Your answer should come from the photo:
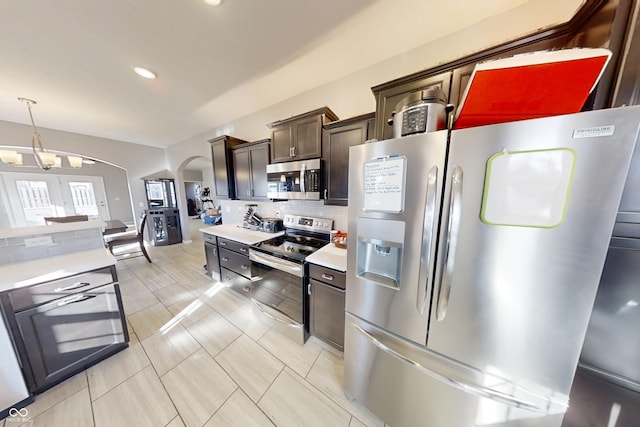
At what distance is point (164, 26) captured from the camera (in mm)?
1405

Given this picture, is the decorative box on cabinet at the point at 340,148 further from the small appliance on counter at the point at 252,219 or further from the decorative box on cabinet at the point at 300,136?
the small appliance on counter at the point at 252,219

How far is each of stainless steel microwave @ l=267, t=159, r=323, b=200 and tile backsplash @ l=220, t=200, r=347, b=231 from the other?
0.36m

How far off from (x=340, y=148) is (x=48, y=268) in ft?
8.43

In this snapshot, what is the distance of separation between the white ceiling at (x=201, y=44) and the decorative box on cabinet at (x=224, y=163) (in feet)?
1.72

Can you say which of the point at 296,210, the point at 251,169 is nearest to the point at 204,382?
the point at 296,210

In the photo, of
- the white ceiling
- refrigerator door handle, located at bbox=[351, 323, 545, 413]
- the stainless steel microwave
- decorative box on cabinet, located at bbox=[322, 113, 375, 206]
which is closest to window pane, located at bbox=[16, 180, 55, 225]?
the white ceiling

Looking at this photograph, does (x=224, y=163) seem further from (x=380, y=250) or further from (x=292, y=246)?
(x=380, y=250)

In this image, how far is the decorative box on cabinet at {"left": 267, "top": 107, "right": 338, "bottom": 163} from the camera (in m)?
1.90

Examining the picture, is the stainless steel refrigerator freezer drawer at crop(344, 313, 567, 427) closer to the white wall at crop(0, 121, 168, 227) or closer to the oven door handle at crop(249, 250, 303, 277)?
the oven door handle at crop(249, 250, 303, 277)

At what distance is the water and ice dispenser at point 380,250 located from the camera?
1.01 meters

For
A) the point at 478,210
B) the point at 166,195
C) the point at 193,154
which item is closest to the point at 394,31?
the point at 478,210

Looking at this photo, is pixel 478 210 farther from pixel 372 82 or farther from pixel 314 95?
pixel 314 95

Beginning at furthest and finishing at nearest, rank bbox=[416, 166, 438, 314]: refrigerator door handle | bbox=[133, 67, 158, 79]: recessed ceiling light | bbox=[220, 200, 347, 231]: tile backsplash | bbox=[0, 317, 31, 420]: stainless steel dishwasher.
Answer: bbox=[220, 200, 347, 231]: tile backsplash, bbox=[133, 67, 158, 79]: recessed ceiling light, bbox=[0, 317, 31, 420]: stainless steel dishwasher, bbox=[416, 166, 438, 314]: refrigerator door handle

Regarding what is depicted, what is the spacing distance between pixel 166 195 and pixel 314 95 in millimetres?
4844
